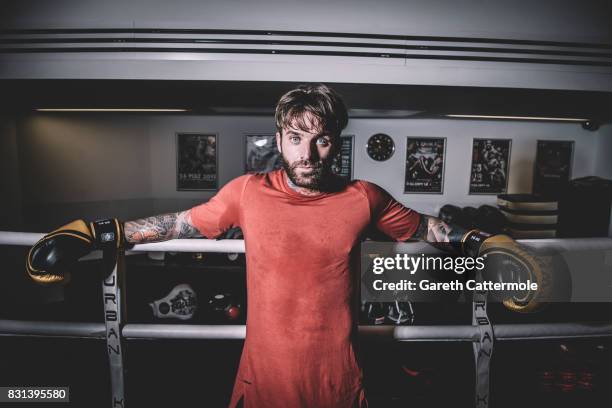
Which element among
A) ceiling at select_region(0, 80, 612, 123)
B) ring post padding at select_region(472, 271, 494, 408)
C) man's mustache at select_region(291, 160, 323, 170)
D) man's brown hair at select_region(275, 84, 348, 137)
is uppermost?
ceiling at select_region(0, 80, 612, 123)

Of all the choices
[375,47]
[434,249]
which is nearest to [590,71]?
[375,47]

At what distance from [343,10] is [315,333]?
2.17 metres

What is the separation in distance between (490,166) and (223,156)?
421 cm

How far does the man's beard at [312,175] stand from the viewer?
3.33 feet

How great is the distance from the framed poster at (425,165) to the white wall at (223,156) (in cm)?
9

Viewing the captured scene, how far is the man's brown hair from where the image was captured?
102cm

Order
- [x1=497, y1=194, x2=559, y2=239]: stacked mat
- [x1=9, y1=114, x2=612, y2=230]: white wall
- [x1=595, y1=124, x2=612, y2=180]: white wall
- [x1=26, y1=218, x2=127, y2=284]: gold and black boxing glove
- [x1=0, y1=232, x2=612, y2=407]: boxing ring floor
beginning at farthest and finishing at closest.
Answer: [x1=595, y1=124, x2=612, y2=180]: white wall, [x1=9, y1=114, x2=612, y2=230]: white wall, [x1=497, y1=194, x2=559, y2=239]: stacked mat, [x1=0, y1=232, x2=612, y2=407]: boxing ring floor, [x1=26, y1=218, x2=127, y2=284]: gold and black boxing glove

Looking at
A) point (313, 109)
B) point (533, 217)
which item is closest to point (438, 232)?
point (313, 109)

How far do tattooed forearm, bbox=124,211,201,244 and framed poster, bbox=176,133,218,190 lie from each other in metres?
4.01

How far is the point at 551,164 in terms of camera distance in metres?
5.02

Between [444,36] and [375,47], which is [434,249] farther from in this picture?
[444,36]

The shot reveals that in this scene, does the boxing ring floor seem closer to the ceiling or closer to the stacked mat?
the ceiling

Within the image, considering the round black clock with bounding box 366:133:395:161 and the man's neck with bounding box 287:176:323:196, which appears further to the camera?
the round black clock with bounding box 366:133:395:161

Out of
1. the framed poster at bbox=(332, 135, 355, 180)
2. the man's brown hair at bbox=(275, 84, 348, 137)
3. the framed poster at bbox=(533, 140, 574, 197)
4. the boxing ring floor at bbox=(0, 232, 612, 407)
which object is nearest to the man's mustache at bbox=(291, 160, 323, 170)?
Answer: the man's brown hair at bbox=(275, 84, 348, 137)
